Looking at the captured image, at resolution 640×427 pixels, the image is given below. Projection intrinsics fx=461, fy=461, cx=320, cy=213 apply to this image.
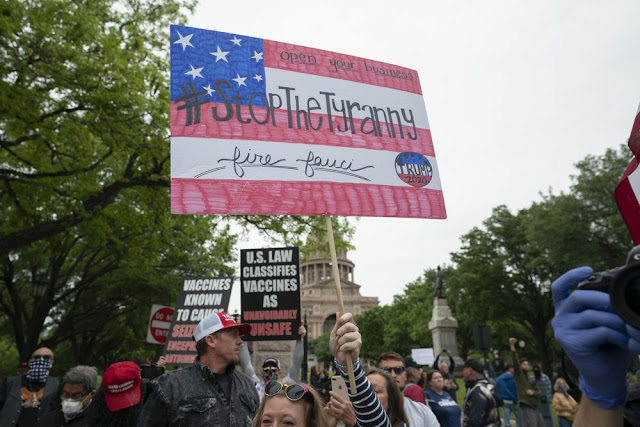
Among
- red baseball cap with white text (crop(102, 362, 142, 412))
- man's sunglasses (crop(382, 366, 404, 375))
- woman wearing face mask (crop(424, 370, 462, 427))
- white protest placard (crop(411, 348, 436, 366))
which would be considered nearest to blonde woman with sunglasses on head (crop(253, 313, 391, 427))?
red baseball cap with white text (crop(102, 362, 142, 412))

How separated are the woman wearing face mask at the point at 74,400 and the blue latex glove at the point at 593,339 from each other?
4.04m

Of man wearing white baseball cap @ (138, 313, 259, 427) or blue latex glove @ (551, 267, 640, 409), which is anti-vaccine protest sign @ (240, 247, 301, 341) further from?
blue latex glove @ (551, 267, 640, 409)

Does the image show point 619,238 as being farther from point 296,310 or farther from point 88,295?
point 88,295

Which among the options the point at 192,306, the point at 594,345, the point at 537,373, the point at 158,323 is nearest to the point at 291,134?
the point at 594,345

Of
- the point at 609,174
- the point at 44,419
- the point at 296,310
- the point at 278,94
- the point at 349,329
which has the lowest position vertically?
the point at 44,419

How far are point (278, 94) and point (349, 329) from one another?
6.17ft

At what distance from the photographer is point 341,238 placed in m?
13.4

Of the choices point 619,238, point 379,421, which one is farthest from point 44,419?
point 619,238

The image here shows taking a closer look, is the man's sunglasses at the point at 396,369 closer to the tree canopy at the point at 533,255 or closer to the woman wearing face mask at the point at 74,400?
the woman wearing face mask at the point at 74,400

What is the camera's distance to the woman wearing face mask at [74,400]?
3.99 m

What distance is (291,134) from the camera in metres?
3.18

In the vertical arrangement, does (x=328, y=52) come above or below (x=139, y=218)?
below

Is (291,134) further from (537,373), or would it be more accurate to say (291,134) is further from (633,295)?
(537,373)

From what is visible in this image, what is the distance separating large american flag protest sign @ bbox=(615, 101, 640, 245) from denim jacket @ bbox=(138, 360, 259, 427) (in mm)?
2605
